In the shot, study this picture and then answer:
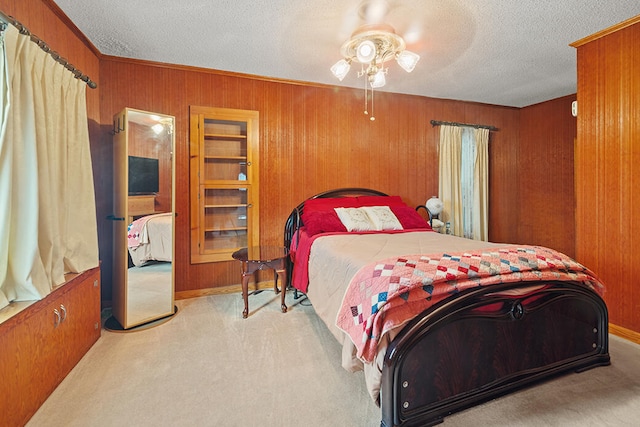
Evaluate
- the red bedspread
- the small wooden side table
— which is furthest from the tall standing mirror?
the red bedspread

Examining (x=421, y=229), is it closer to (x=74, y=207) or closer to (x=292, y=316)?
(x=292, y=316)

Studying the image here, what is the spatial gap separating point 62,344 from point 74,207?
962mm

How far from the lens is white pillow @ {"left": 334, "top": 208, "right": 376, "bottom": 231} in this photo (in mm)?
3197

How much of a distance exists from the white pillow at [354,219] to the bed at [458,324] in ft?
3.26

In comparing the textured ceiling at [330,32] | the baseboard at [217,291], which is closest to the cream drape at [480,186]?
the textured ceiling at [330,32]

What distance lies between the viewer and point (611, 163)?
2.50 metres

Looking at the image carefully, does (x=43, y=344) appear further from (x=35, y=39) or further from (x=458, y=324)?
(x=458, y=324)

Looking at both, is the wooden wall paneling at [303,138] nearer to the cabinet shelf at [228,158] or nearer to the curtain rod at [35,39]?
the cabinet shelf at [228,158]

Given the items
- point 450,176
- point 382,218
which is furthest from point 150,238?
point 450,176

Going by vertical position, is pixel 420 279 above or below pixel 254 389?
above

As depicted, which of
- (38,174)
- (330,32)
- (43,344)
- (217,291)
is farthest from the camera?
(217,291)

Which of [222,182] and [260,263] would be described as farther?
[222,182]

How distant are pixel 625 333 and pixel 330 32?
3425mm

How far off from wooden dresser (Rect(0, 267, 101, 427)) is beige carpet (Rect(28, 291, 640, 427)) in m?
0.09
